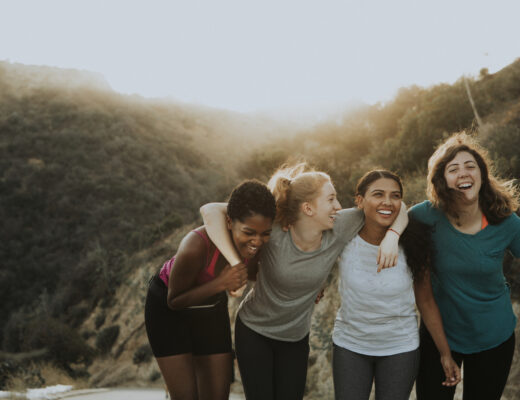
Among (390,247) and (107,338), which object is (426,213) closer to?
(390,247)

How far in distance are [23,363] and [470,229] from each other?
14.4 metres

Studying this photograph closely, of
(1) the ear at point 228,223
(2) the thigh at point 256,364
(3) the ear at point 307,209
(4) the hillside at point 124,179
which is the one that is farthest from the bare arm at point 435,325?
(4) the hillside at point 124,179

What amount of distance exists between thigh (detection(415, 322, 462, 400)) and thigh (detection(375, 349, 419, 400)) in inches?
9.0

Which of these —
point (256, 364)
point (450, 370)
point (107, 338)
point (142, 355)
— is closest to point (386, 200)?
point (450, 370)

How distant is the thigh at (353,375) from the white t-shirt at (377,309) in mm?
55

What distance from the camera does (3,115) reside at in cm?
3094

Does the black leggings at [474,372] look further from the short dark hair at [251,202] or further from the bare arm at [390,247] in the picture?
the short dark hair at [251,202]

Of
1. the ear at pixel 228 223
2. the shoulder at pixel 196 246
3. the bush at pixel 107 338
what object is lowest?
the bush at pixel 107 338

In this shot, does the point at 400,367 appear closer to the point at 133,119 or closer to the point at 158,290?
the point at 158,290

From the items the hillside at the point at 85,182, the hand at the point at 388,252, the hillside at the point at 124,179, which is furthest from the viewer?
the hillside at the point at 85,182

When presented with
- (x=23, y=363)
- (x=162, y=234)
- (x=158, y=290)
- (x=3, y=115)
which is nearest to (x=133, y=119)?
(x=3, y=115)

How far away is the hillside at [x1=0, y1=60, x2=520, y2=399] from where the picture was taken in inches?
457

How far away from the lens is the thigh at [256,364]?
2.62 meters

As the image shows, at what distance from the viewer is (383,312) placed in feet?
7.93
